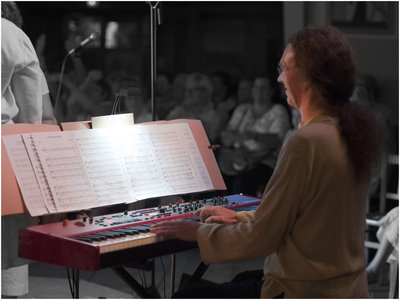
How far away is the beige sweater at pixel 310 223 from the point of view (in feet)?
5.92

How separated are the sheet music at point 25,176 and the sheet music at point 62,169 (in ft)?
0.08

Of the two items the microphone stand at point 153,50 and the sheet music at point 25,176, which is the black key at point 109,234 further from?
the microphone stand at point 153,50

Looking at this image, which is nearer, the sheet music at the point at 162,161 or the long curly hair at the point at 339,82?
the long curly hair at the point at 339,82

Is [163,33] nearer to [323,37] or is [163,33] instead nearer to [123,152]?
[123,152]

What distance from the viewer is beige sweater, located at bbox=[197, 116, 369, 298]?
5.92 ft

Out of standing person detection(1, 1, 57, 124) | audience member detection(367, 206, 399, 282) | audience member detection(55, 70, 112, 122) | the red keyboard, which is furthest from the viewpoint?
audience member detection(55, 70, 112, 122)

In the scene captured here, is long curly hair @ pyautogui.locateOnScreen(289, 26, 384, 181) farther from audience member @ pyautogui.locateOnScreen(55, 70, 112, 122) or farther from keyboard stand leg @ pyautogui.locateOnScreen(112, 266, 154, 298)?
audience member @ pyautogui.locateOnScreen(55, 70, 112, 122)

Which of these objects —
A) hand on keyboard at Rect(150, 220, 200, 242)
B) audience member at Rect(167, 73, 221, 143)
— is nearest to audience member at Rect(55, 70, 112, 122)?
audience member at Rect(167, 73, 221, 143)

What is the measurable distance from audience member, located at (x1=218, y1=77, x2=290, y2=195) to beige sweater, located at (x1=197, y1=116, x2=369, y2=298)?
338 cm

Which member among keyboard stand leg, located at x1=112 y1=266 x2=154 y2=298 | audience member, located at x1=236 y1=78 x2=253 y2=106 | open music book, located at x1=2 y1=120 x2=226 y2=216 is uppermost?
open music book, located at x1=2 y1=120 x2=226 y2=216

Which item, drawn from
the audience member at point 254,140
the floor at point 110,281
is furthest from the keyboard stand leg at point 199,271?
the audience member at point 254,140

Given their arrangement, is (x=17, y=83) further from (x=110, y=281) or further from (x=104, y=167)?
(x=110, y=281)

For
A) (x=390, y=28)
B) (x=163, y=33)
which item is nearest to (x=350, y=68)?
(x=390, y=28)

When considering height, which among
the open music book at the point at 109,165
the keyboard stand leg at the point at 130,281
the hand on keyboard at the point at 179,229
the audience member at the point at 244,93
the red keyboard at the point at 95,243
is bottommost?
the keyboard stand leg at the point at 130,281
